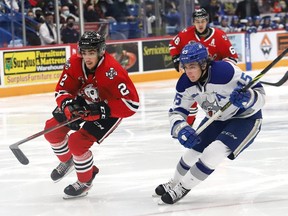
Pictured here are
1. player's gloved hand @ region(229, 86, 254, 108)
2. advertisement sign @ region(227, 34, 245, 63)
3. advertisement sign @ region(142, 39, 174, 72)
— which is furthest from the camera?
advertisement sign @ region(227, 34, 245, 63)

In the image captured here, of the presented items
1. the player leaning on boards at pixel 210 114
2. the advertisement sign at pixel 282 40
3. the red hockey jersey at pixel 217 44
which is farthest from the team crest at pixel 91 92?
the advertisement sign at pixel 282 40

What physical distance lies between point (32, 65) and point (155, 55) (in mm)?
2555

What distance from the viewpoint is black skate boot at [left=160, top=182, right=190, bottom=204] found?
427cm

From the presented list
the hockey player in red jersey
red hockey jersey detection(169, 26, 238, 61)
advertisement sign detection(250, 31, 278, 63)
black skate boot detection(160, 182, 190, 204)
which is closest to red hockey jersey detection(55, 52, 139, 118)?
the hockey player in red jersey

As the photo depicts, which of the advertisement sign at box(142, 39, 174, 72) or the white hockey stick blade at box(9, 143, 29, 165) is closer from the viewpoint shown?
the white hockey stick blade at box(9, 143, 29, 165)

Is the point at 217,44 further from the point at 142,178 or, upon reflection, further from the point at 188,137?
→ the point at 188,137

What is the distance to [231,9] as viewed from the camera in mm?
17219

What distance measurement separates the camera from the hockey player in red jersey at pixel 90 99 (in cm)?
440

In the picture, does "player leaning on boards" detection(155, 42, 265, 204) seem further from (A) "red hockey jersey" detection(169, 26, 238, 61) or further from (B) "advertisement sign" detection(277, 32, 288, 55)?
(B) "advertisement sign" detection(277, 32, 288, 55)

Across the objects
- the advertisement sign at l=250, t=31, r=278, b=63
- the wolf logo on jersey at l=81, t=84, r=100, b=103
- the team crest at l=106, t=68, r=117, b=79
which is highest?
the team crest at l=106, t=68, r=117, b=79

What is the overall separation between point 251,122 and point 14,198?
1436mm

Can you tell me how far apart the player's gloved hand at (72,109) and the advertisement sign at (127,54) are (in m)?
8.28

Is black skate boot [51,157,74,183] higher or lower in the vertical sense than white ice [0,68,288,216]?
higher

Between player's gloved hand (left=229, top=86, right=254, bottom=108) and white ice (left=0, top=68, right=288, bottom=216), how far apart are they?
54 cm
